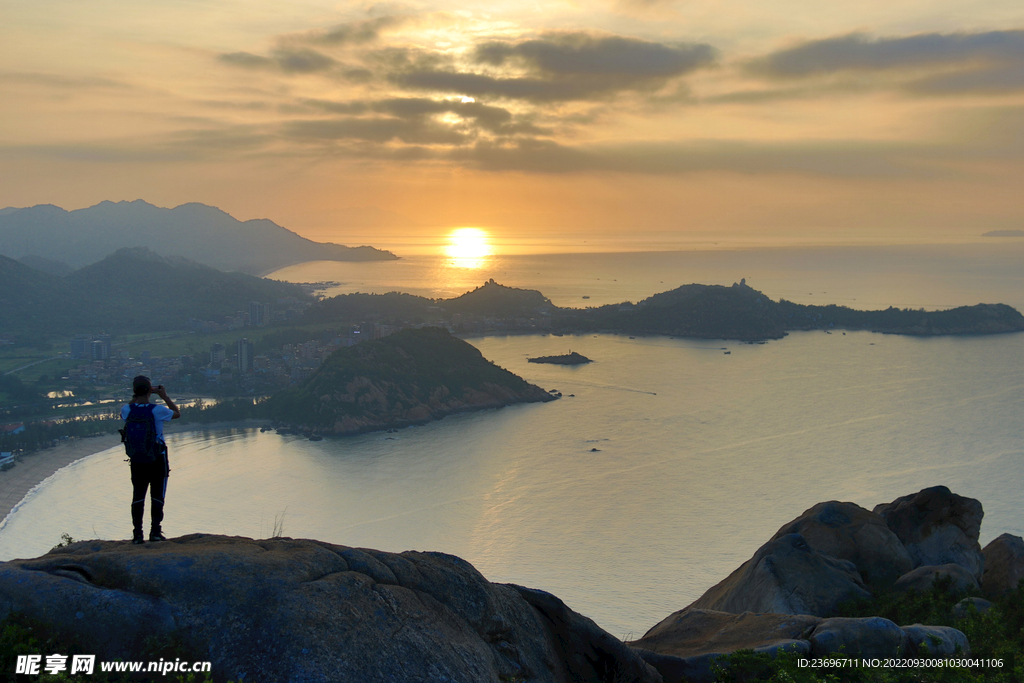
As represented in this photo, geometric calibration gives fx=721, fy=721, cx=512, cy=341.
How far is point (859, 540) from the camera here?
21.5 metres

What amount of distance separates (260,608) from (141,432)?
3.04 meters

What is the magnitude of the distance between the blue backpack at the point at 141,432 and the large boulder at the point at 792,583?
15.1 m

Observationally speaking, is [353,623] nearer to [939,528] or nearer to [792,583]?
[792,583]

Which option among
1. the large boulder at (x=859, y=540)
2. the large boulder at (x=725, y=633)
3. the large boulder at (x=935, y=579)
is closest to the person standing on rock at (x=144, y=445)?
the large boulder at (x=725, y=633)

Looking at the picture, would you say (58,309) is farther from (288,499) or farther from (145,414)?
(145,414)

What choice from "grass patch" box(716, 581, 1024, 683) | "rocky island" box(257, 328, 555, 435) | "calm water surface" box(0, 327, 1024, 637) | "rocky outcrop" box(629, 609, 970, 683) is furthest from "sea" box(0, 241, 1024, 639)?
"rocky outcrop" box(629, 609, 970, 683)

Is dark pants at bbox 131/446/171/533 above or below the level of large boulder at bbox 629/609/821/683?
above

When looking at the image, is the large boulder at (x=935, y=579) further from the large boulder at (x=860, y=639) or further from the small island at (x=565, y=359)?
the small island at (x=565, y=359)

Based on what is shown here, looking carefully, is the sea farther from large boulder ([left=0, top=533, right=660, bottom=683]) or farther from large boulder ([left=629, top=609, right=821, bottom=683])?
large boulder ([left=0, top=533, right=660, bottom=683])

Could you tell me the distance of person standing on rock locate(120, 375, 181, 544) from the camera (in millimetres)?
9008

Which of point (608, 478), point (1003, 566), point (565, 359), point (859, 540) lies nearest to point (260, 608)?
point (859, 540)

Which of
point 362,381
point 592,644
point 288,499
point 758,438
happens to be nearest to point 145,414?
point 592,644

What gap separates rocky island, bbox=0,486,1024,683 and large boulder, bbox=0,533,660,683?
0.6 inches

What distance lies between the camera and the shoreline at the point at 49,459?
59.1m
